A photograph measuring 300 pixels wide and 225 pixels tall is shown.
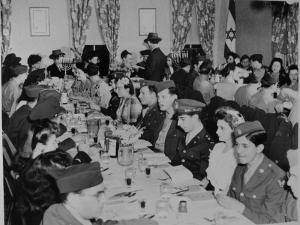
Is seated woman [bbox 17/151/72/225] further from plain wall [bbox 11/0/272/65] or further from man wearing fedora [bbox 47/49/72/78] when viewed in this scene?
plain wall [bbox 11/0/272/65]

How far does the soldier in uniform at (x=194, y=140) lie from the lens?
3232mm

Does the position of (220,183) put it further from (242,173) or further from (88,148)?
(88,148)

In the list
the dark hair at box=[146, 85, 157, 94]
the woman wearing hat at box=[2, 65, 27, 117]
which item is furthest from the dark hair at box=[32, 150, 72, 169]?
the woman wearing hat at box=[2, 65, 27, 117]

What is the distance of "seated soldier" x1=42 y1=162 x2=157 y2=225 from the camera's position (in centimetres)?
181

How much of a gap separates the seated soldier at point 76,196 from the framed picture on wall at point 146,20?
7.83 metres

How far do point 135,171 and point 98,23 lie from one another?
687 cm

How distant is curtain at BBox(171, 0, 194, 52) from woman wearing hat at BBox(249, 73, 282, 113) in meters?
5.12

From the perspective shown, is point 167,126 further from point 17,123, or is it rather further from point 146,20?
point 146,20

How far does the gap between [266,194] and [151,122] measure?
204 cm

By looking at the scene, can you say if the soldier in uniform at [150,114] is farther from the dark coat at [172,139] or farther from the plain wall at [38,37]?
the plain wall at [38,37]

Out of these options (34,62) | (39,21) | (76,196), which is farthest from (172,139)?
(39,21)

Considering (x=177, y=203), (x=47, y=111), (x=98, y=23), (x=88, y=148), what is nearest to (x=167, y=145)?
(x=88, y=148)

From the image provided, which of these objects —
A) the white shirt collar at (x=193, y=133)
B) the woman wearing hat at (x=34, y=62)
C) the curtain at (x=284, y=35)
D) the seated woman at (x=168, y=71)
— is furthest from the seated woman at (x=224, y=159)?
the curtain at (x=284, y=35)

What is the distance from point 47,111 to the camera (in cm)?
336
